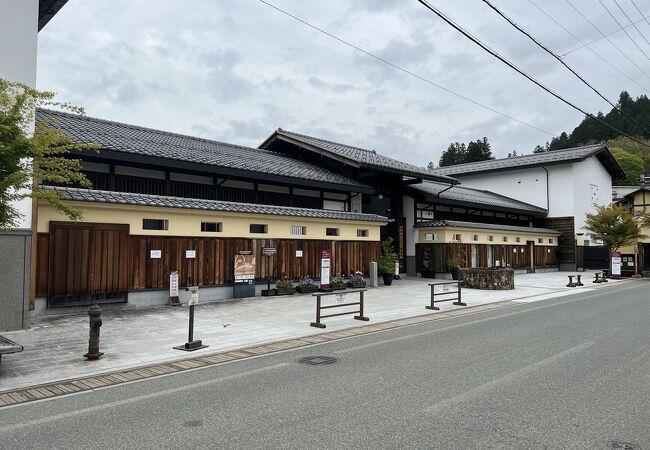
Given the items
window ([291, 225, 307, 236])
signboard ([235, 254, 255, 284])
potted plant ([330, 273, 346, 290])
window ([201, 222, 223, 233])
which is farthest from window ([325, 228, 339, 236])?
window ([201, 222, 223, 233])

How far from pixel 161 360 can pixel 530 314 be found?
32.2ft

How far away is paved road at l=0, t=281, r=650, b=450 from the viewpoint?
154 inches

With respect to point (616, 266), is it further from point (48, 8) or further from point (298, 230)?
point (48, 8)

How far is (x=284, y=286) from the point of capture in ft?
50.9

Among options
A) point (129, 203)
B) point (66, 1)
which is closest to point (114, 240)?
point (129, 203)

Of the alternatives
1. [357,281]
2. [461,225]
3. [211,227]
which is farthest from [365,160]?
[211,227]

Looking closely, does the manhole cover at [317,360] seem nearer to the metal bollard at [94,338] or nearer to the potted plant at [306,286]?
the metal bollard at [94,338]

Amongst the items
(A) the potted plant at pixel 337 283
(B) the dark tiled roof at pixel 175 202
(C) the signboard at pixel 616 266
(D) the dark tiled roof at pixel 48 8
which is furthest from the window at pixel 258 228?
(C) the signboard at pixel 616 266

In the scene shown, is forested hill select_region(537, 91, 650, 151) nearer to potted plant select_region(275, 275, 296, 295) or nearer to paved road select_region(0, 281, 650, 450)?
potted plant select_region(275, 275, 296, 295)

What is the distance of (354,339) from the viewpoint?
869 centimetres

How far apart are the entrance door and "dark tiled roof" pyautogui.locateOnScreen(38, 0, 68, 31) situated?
20.0ft

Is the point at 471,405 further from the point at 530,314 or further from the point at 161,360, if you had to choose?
the point at 530,314

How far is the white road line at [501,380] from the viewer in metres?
4.69

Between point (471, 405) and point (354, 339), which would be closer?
point (471, 405)
